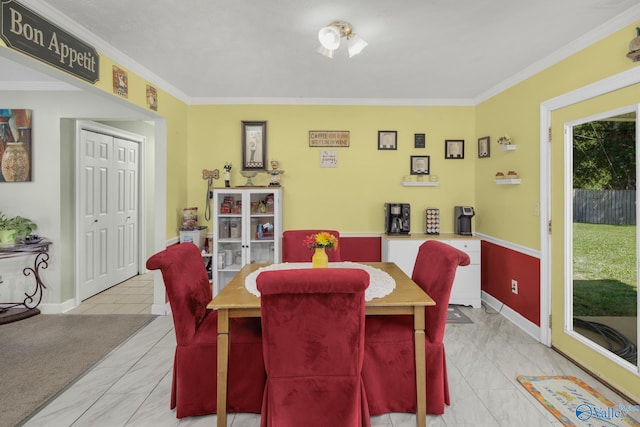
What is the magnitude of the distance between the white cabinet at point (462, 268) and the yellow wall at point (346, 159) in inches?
19.1

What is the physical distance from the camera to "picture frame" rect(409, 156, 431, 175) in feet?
14.0

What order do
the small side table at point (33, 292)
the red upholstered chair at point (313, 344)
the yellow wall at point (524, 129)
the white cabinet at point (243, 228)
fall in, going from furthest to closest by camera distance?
the white cabinet at point (243, 228), the small side table at point (33, 292), the yellow wall at point (524, 129), the red upholstered chair at point (313, 344)

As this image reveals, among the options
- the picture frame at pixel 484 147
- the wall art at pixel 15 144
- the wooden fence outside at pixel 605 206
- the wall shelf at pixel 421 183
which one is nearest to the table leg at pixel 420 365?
the wooden fence outside at pixel 605 206

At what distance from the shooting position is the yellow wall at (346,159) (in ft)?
13.8

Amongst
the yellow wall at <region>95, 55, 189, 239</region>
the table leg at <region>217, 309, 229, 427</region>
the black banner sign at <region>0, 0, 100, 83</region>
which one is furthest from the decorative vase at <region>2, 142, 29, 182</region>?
the table leg at <region>217, 309, 229, 427</region>

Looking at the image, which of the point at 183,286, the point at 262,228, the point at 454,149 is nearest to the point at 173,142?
the point at 262,228

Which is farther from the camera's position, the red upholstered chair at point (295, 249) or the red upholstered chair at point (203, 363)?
the red upholstered chair at point (295, 249)

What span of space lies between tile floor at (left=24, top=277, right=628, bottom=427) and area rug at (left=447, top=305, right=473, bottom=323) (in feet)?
0.74

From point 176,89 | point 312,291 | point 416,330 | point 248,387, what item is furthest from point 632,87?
point 176,89

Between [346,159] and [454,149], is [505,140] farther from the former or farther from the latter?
[346,159]

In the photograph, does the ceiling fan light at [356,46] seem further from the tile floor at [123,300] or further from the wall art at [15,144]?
the wall art at [15,144]

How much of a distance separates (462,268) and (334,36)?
2845 mm

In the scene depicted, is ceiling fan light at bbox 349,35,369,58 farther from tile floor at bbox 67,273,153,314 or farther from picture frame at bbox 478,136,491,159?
tile floor at bbox 67,273,153,314

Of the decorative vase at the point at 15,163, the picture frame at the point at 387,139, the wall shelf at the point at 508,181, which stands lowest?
the wall shelf at the point at 508,181
